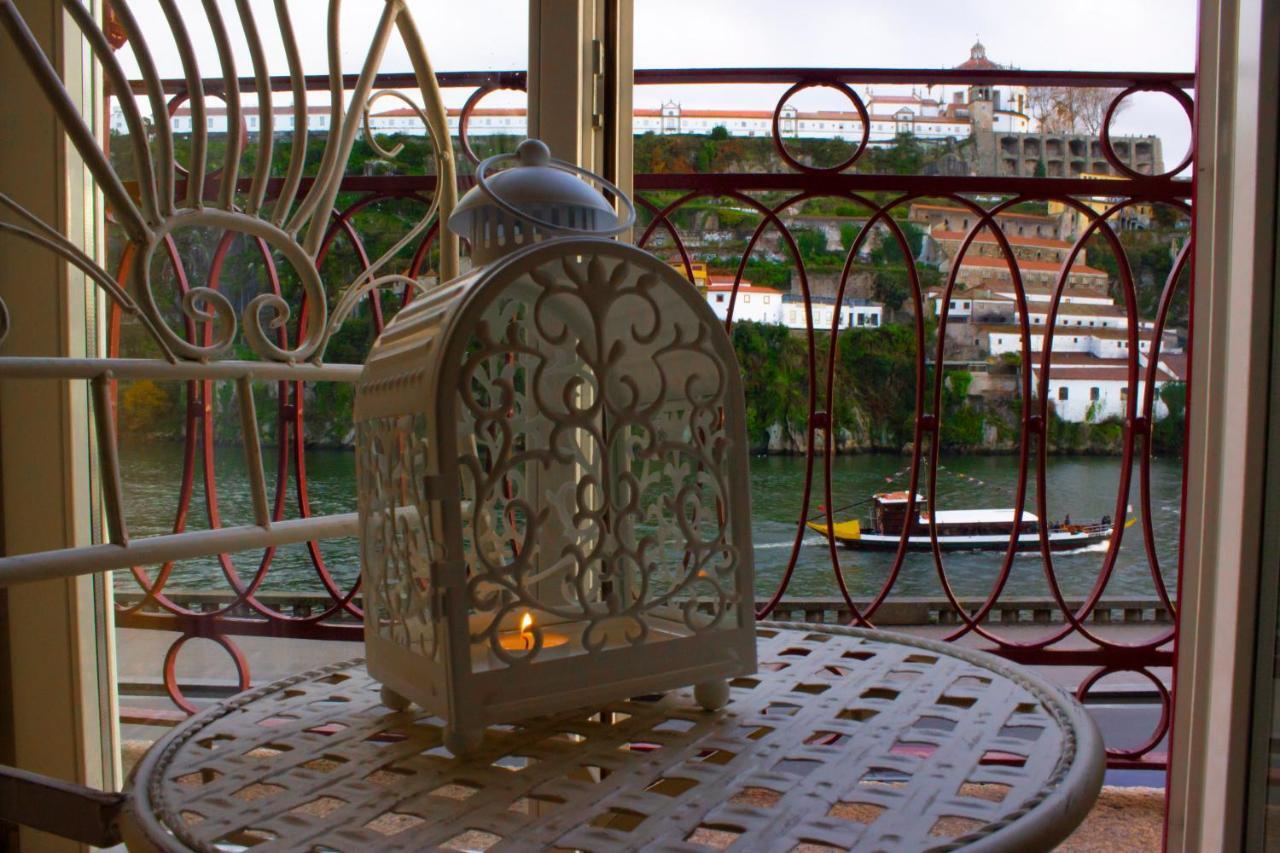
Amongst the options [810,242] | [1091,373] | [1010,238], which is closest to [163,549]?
[810,242]

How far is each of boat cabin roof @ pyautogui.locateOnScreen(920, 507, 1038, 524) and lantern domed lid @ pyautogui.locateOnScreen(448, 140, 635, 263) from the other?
1.21m

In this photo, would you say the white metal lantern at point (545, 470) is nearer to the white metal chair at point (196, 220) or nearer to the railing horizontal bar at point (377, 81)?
the white metal chair at point (196, 220)

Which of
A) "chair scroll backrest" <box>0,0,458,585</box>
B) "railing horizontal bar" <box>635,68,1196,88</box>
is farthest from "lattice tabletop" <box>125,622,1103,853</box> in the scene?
"railing horizontal bar" <box>635,68,1196,88</box>

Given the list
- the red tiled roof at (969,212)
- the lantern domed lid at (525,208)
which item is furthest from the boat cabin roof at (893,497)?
the lantern domed lid at (525,208)

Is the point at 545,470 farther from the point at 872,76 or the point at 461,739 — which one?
the point at 872,76

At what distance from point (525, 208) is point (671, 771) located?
464 millimetres

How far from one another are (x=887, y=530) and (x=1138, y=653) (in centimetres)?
48

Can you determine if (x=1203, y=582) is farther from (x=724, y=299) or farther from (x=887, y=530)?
(x=724, y=299)

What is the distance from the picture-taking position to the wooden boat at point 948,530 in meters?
1.75

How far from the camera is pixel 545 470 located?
0.75 meters

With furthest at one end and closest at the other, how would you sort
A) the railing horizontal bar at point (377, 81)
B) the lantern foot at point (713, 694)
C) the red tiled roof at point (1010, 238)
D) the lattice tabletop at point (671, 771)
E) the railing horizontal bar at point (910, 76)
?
the red tiled roof at point (1010, 238)
the railing horizontal bar at point (910, 76)
the railing horizontal bar at point (377, 81)
the lantern foot at point (713, 694)
the lattice tabletop at point (671, 771)

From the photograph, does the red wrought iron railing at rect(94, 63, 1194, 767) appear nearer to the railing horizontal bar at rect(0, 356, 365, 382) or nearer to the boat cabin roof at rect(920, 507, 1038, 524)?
the boat cabin roof at rect(920, 507, 1038, 524)

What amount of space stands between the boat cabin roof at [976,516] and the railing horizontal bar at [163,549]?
1133 mm

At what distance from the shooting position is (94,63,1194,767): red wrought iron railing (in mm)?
1644
